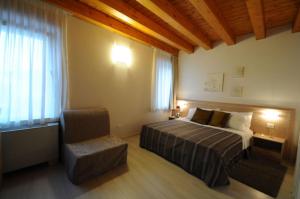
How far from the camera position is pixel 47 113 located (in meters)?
2.25

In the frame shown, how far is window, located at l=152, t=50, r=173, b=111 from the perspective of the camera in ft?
13.1

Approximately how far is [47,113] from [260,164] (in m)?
3.73

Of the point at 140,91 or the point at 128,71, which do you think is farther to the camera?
the point at 140,91

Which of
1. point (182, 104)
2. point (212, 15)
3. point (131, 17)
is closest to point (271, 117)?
point (182, 104)

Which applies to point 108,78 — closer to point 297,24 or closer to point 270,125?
point 270,125

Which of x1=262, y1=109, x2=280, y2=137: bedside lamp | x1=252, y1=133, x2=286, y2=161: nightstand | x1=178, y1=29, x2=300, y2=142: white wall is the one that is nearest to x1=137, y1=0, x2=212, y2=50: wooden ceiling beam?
x1=178, y1=29, x2=300, y2=142: white wall

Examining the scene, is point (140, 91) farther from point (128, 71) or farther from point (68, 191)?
point (68, 191)

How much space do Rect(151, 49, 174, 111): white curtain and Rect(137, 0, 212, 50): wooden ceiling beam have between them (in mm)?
1114

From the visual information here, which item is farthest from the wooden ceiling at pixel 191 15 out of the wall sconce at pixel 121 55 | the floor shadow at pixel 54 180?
the floor shadow at pixel 54 180

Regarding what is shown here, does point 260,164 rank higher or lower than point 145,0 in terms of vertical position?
lower

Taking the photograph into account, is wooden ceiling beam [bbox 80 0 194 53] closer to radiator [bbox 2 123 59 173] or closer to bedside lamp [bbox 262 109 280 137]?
radiator [bbox 2 123 59 173]

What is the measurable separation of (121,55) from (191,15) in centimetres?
165

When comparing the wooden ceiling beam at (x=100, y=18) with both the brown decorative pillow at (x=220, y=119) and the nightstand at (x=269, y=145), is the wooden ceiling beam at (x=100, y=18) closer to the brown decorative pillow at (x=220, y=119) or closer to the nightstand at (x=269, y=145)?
the brown decorative pillow at (x=220, y=119)

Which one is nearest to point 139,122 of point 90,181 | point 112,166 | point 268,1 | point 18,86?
point 112,166
